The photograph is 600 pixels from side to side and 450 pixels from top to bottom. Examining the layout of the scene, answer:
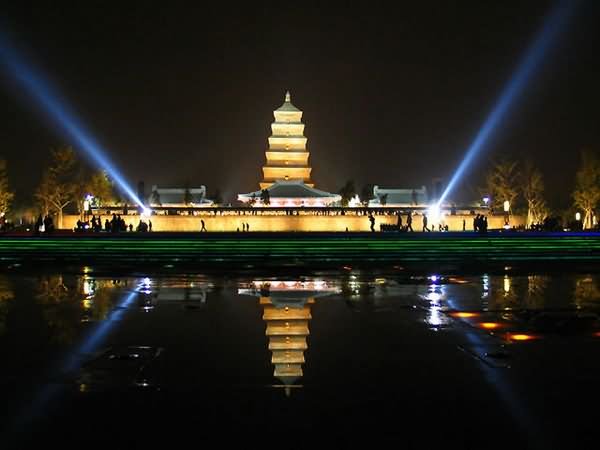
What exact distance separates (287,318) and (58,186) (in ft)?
214

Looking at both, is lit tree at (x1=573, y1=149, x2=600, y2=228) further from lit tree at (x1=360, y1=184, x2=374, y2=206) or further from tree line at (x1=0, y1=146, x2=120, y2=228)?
tree line at (x1=0, y1=146, x2=120, y2=228)

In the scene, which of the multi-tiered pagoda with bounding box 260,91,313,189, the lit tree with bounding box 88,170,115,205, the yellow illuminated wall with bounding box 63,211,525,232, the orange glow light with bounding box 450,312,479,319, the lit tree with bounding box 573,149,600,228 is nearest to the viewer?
the orange glow light with bounding box 450,312,479,319

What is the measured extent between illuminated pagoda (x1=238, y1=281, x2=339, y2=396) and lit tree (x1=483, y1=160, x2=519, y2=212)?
6103cm

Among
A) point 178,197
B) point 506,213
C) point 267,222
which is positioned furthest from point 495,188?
point 178,197

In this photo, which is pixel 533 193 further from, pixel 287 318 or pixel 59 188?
pixel 287 318

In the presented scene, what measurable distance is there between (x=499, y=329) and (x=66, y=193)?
221ft

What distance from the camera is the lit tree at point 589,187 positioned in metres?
70.2

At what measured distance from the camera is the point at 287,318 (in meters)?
12.8

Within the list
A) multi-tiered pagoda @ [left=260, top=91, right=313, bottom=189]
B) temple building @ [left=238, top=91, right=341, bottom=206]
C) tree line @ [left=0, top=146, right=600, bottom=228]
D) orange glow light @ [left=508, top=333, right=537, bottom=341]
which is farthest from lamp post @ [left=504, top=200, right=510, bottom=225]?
orange glow light @ [left=508, top=333, right=537, bottom=341]

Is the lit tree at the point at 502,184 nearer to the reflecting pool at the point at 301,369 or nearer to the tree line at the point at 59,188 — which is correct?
the tree line at the point at 59,188

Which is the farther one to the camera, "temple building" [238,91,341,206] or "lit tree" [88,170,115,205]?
"temple building" [238,91,341,206]

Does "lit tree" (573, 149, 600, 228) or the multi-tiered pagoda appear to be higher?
the multi-tiered pagoda

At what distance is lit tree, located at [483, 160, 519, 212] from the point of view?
7681cm

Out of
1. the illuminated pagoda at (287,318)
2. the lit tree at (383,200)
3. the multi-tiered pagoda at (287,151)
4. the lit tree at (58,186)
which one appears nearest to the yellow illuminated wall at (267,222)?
the lit tree at (58,186)
